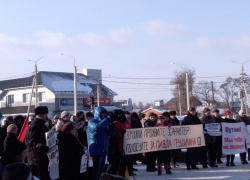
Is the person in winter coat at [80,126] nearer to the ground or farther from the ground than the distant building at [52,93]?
nearer to the ground

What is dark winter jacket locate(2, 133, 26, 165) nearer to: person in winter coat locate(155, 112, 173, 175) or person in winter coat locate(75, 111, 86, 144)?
person in winter coat locate(75, 111, 86, 144)

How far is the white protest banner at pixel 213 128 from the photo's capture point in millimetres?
15844

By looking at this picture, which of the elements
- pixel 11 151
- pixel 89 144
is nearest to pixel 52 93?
pixel 89 144

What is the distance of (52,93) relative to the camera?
7306 cm

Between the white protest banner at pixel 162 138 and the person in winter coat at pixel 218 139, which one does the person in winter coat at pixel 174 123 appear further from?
the person in winter coat at pixel 218 139

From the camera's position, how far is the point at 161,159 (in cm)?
1416

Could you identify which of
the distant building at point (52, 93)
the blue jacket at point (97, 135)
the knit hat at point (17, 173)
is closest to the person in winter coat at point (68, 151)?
the blue jacket at point (97, 135)

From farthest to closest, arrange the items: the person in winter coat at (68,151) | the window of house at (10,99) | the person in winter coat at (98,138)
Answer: the window of house at (10,99)
the person in winter coat at (98,138)
the person in winter coat at (68,151)

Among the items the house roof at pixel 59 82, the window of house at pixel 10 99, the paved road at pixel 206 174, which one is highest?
the house roof at pixel 59 82

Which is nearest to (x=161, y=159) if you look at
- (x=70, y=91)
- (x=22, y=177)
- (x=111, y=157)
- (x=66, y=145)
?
(x=111, y=157)

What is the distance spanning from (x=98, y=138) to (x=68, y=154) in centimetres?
127

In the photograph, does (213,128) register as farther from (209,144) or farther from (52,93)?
(52,93)

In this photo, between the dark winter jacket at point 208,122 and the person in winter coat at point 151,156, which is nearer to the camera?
the person in winter coat at point 151,156

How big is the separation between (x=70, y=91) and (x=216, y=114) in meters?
58.4
